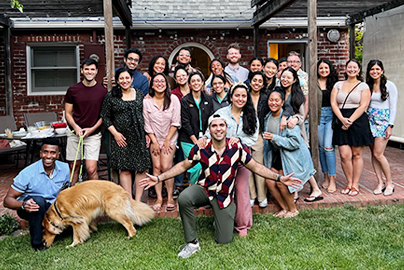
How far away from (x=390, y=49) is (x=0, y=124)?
28.2 feet

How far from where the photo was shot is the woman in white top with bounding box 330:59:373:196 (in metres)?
4.83

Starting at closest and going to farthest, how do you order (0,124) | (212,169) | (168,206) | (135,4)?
(212,169) < (168,206) < (0,124) < (135,4)

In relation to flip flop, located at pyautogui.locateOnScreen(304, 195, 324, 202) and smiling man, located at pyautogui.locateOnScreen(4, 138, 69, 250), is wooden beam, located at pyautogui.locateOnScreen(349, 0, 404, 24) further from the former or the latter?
smiling man, located at pyautogui.locateOnScreen(4, 138, 69, 250)

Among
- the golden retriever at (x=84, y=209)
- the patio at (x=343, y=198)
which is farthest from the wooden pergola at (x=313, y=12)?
the golden retriever at (x=84, y=209)

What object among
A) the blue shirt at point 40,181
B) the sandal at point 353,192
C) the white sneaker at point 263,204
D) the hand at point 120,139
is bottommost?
the white sneaker at point 263,204

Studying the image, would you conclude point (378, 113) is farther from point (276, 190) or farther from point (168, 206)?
point (168, 206)

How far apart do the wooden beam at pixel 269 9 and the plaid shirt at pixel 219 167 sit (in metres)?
3.78

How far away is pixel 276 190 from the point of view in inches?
174

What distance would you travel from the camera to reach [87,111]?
4551 mm

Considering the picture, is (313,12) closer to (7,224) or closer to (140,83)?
(140,83)

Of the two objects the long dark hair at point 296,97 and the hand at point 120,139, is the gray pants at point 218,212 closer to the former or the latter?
the hand at point 120,139

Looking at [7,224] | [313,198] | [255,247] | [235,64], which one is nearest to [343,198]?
[313,198]

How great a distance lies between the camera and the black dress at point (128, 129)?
14.5 feet

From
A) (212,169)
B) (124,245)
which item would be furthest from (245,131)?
(124,245)
